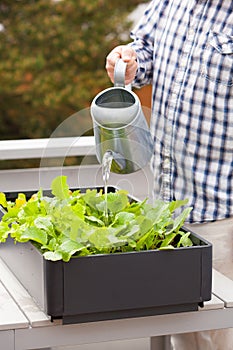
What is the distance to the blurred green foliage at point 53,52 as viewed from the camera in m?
9.07

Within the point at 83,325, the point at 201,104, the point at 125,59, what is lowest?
the point at 83,325

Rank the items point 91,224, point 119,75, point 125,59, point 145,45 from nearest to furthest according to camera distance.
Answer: point 91,224 < point 119,75 < point 125,59 < point 145,45

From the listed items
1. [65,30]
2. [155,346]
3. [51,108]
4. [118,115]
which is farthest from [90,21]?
[118,115]

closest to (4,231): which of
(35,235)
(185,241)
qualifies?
(35,235)

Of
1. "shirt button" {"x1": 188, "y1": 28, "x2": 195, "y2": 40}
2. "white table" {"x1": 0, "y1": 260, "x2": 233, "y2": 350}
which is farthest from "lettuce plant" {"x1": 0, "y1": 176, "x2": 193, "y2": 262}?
"shirt button" {"x1": 188, "y1": 28, "x2": 195, "y2": 40}

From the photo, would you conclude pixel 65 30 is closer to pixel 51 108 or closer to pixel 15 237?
pixel 51 108

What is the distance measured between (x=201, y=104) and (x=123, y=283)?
80 centimetres

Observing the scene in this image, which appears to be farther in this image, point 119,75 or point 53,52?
point 53,52

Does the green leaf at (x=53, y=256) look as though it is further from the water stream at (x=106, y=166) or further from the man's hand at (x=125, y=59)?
the man's hand at (x=125, y=59)

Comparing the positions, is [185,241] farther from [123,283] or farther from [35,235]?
[35,235]

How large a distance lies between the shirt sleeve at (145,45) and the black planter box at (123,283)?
86 centimetres

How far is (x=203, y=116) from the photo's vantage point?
2283 mm

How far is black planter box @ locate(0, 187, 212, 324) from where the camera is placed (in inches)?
62.0

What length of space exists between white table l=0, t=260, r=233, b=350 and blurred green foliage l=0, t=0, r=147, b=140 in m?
7.46
